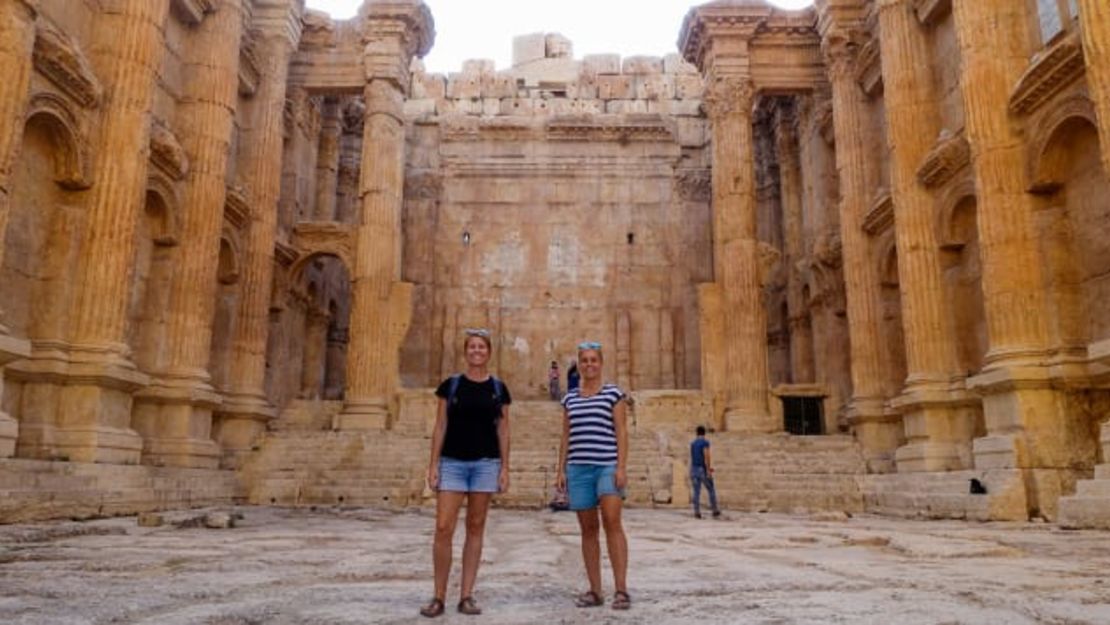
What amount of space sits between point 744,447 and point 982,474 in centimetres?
578

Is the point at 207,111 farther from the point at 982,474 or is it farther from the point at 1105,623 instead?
the point at 1105,623

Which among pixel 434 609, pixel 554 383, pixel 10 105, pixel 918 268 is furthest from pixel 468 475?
pixel 554 383

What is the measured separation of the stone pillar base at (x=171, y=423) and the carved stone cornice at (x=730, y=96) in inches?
564

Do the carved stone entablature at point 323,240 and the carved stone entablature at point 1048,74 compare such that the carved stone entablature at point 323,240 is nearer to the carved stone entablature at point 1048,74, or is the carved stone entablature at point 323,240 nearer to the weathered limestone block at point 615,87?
the weathered limestone block at point 615,87

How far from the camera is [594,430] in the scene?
445 centimetres

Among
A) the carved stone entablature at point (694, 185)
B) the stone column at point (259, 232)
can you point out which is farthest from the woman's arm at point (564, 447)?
the carved stone entablature at point (694, 185)

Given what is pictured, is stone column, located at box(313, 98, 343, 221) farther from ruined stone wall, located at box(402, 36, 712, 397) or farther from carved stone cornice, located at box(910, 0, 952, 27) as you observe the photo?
carved stone cornice, located at box(910, 0, 952, 27)

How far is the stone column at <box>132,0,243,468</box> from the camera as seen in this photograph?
1501cm

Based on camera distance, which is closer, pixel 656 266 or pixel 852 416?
pixel 852 416

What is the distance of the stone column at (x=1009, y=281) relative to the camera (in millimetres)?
11398

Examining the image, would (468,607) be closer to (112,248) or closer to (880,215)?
(112,248)

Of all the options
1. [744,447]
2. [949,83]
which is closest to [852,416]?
[744,447]

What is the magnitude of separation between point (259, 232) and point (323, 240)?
3.10 meters

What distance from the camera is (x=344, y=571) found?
18.0 feet
